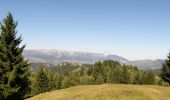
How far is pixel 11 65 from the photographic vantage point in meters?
42.0

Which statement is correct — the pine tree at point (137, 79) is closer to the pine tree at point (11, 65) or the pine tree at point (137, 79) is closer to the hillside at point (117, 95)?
the hillside at point (117, 95)

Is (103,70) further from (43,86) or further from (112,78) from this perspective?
(43,86)

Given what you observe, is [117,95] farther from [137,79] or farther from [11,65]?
[137,79]

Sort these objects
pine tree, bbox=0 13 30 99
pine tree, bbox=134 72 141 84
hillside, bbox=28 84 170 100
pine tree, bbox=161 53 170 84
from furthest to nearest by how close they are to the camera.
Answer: pine tree, bbox=134 72 141 84 → pine tree, bbox=161 53 170 84 → hillside, bbox=28 84 170 100 → pine tree, bbox=0 13 30 99

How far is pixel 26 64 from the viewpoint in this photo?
43469 millimetres

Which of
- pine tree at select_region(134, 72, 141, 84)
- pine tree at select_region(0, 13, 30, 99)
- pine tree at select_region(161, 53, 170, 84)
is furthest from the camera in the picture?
pine tree at select_region(134, 72, 141, 84)

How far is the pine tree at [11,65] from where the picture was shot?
40.9 meters

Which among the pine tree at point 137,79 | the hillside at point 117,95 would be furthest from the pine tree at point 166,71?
the pine tree at point 137,79

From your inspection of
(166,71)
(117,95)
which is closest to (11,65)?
(117,95)

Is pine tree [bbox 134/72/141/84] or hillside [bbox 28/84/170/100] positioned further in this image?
pine tree [bbox 134/72/141/84]

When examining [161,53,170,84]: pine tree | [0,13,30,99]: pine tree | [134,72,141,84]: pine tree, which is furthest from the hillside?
[134,72,141,84]: pine tree

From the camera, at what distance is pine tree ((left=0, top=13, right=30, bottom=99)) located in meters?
40.9

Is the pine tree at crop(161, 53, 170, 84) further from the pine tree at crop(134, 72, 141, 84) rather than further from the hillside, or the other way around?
the pine tree at crop(134, 72, 141, 84)

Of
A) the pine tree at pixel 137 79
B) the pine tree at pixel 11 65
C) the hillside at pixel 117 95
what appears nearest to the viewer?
the pine tree at pixel 11 65
